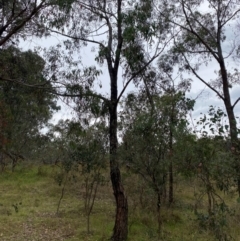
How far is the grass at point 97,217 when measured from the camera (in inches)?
391

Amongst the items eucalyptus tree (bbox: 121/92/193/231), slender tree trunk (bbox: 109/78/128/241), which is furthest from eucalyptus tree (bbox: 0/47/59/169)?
eucalyptus tree (bbox: 121/92/193/231)

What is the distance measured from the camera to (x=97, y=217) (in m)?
11.9

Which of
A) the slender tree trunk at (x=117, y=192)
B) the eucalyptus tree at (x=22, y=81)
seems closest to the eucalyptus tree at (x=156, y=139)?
the slender tree trunk at (x=117, y=192)

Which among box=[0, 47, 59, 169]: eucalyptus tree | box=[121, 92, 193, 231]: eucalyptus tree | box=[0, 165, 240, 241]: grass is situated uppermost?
box=[0, 47, 59, 169]: eucalyptus tree

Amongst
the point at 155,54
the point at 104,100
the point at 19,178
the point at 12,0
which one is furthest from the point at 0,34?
the point at 19,178

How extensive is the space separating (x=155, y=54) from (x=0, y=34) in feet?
13.0

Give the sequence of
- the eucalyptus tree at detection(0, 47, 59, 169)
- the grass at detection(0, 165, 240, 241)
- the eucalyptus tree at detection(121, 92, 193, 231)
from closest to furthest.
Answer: the eucalyptus tree at detection(121, 92, 193, 231), the eucalyptus tree at detection(0, 47, 59, 169), the grass at detection(0, 165, 240, 241)

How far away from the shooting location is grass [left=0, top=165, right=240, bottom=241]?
9922mm

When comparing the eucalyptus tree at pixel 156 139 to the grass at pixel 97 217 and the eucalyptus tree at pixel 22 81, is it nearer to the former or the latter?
the grass at pixel 97 217

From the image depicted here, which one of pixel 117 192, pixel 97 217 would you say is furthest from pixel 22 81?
pixel 97 217

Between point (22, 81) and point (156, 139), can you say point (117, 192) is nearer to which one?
point (156, 139)

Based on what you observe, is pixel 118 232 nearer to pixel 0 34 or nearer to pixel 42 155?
pixel 0 34

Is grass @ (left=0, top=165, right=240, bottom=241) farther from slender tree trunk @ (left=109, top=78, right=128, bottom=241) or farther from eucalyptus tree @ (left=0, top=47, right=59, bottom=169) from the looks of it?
eucalyptus tree @ (left=0, top=47, right=59, bottom=169)

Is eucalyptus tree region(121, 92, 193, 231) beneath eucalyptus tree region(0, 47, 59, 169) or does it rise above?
beneath
